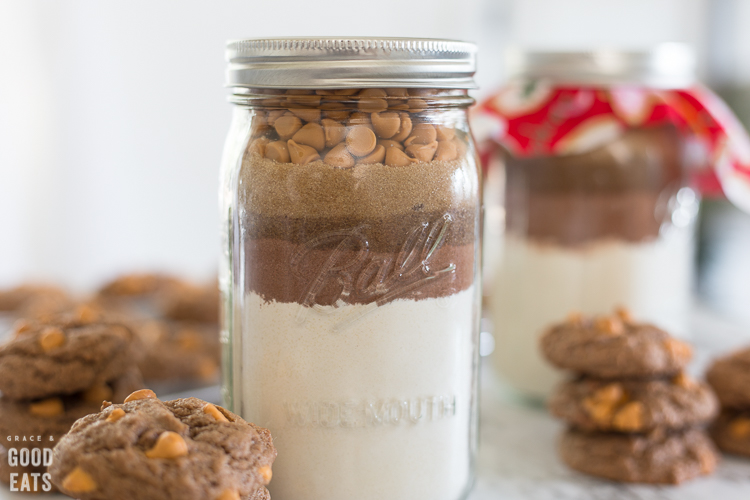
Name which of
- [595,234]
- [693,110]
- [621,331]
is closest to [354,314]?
[621,331]

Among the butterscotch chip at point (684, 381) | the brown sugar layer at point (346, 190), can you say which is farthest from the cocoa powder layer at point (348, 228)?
the butterscotch chip at point (684, 381)

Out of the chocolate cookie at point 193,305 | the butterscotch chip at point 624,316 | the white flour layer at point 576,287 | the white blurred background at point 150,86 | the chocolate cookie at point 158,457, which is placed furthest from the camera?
the white blurred background at point 150,86

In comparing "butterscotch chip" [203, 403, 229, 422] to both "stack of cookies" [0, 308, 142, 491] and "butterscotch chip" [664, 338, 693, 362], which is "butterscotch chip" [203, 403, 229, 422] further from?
"butterscotch chip" [664, 338, 693, 362]

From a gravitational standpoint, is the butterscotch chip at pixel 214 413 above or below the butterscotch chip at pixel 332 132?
below

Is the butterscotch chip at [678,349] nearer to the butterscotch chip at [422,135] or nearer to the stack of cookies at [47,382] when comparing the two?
the butterscotch chip at [422,135]

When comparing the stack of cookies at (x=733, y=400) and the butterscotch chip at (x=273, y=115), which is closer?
the butterscotch chip at (x=273, y=115)

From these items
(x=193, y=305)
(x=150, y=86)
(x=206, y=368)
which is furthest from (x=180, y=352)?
(x=150, y=86)

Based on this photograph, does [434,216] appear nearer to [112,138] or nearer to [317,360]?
[317,360]
